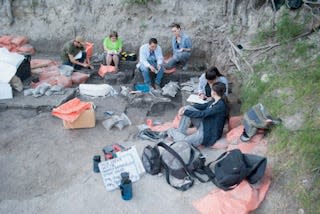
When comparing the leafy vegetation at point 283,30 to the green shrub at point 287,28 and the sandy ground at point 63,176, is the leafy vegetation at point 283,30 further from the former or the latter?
the sandy ground at point 63,176

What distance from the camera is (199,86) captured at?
22.3 feet

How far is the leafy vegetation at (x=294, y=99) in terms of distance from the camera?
4145mm

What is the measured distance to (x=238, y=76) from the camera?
7445mm

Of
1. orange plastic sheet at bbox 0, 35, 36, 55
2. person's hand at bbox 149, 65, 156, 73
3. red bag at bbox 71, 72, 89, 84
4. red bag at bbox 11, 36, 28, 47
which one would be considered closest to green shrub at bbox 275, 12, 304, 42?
person's hand at bbox 149, 65, 156, 73

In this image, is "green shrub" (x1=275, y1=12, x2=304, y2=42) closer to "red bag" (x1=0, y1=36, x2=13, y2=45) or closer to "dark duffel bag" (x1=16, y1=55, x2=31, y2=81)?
"dark duffel bag" (x1=16, y1=55, x2=31, y2=81)

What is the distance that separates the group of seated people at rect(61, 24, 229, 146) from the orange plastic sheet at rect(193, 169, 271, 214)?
1.23 metres

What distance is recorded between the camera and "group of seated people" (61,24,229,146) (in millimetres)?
5359

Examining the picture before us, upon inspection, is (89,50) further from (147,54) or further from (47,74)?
(147,54)

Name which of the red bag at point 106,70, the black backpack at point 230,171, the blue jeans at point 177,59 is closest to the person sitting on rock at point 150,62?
the blue jeans at point 177,59

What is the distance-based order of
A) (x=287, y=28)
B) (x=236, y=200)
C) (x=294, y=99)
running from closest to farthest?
1. (x=236, y=200)
2. (x=294, y=99)
3. (x=287, y=28)

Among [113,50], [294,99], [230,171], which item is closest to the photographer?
[230,171]

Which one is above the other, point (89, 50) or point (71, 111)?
point (89, 50)

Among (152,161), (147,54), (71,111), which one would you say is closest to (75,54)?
(147,54)

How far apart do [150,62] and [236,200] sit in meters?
4.90
